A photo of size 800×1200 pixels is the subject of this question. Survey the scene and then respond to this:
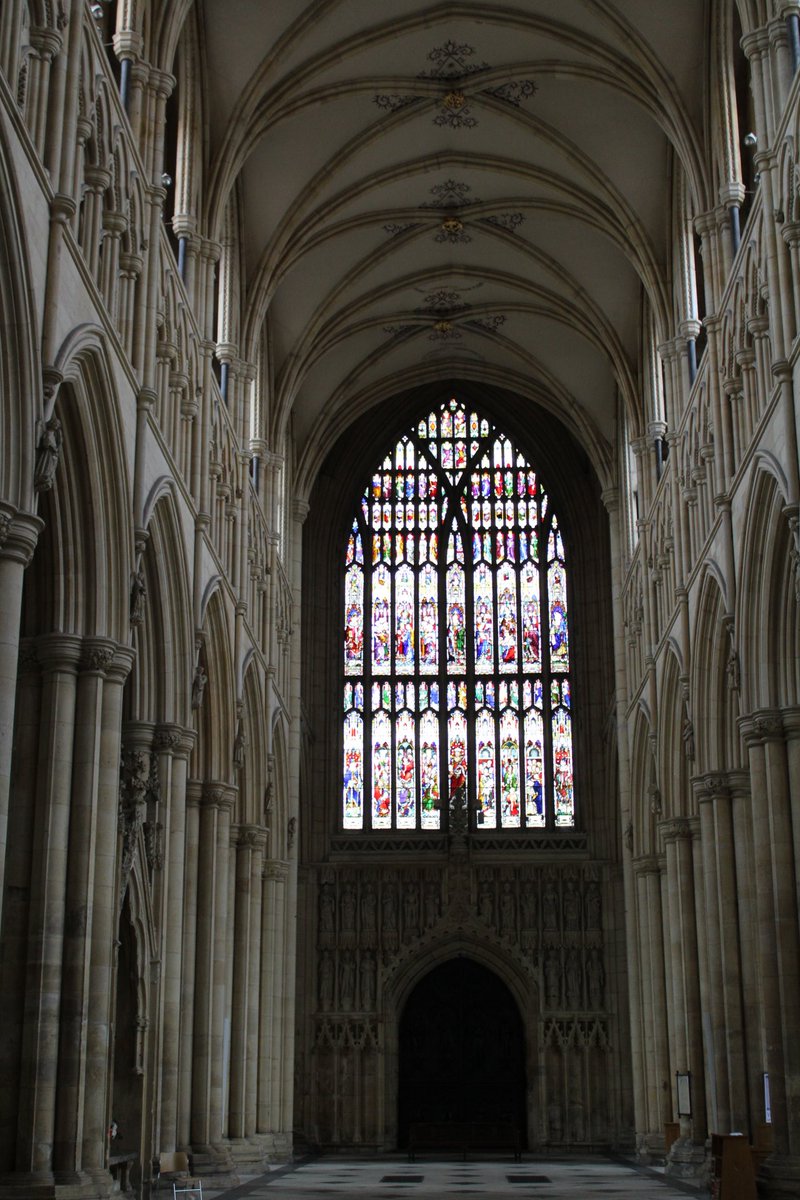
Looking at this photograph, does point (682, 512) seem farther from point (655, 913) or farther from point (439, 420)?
point (439, 420)

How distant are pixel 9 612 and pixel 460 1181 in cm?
1411

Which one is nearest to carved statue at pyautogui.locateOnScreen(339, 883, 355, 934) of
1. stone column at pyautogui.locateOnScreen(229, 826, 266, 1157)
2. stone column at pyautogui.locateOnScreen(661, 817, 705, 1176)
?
stone column at pyautogui.locateOnScreen(229, 826, 266, 1157)

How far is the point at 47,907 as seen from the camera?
1441cm

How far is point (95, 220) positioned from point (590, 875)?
22472mm

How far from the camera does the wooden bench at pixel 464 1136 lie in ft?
101

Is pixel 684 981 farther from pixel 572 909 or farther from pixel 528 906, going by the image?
pixel 528 906

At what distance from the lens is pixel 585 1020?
33594 millimetres

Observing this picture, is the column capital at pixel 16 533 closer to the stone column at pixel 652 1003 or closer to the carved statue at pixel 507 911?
the stone column at pixel 652 1003

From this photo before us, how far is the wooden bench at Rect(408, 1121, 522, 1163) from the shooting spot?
30672 millimetres

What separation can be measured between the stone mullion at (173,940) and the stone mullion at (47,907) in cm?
428

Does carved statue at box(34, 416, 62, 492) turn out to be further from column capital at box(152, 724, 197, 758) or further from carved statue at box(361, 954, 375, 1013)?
carved statue at box(361, 954, 375, 1013)

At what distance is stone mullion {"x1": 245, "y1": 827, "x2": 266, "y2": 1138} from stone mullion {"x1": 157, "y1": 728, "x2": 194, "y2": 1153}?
19.0ft

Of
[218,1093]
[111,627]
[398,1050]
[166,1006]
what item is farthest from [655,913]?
[111,627]

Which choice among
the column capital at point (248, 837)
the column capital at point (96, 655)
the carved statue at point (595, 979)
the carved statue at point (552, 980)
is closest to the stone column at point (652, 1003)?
the carved statue at point (595, 979)
